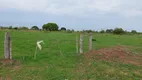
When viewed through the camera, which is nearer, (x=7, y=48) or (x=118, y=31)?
(x=7, y=48)

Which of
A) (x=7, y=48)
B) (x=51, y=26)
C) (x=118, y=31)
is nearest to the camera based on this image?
(x=7, y=48)

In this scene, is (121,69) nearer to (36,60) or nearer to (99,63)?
(99,63)

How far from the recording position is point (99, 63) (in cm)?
1035

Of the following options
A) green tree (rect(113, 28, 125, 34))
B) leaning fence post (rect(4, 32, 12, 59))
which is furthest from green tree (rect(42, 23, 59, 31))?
leaning fence post (rect(4, 32, 12, 59))

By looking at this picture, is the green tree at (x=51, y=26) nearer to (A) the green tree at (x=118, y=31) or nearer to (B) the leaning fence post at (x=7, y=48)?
(A) the green tree at (x=118, y=31)

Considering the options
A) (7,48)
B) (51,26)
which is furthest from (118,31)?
(7,48)

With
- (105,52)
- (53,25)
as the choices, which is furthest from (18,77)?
(53,25)

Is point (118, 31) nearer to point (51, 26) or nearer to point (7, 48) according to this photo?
point (51, 26)

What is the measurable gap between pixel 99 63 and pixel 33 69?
287 cm

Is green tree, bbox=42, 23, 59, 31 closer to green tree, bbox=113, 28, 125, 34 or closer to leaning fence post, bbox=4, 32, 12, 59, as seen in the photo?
green tree, bbox=113, 28, 125, 34

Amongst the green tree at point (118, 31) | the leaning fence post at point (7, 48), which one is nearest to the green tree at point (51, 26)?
the green tree at point (118, 31)

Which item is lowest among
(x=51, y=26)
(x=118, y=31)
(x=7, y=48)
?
(x=7, y=48)

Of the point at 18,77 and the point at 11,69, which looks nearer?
the point at 18,77

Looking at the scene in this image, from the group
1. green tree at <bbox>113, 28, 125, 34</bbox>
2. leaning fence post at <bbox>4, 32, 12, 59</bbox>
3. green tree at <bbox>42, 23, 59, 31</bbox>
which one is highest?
green tree at <bbox>42, 23, 59, 31</bbox>
